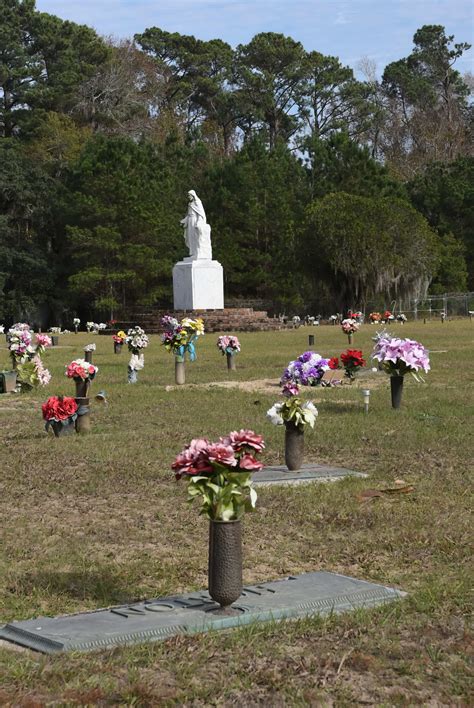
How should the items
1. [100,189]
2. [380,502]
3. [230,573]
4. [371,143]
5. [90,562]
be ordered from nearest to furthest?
1. [230,573]
2. [90,562]
3. [380,502]
4. [100,189]
5. [371,143]

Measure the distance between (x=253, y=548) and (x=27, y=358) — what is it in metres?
13.7

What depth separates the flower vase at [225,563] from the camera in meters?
5.35

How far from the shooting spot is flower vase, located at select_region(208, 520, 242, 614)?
5.35m

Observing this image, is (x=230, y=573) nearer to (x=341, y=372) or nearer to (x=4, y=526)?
(x=4, y=526)

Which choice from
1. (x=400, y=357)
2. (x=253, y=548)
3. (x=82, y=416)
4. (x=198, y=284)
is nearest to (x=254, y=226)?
(x=198, y=284)

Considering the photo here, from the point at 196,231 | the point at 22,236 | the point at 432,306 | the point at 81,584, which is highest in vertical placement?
the point at 22,236

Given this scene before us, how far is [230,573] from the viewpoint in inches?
211

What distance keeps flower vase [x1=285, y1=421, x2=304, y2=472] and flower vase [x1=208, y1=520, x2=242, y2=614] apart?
4.40 metres

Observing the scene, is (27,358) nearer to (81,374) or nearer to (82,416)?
(81,374)

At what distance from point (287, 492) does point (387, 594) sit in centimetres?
313

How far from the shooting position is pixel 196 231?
4578 cm

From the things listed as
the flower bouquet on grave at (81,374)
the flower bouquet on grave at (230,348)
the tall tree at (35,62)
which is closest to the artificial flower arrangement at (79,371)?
the flower bouquet on grave at (81,374)

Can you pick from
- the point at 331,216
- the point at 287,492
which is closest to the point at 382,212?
the point at 331,216

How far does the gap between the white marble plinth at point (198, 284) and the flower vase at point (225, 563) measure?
1592 inches
